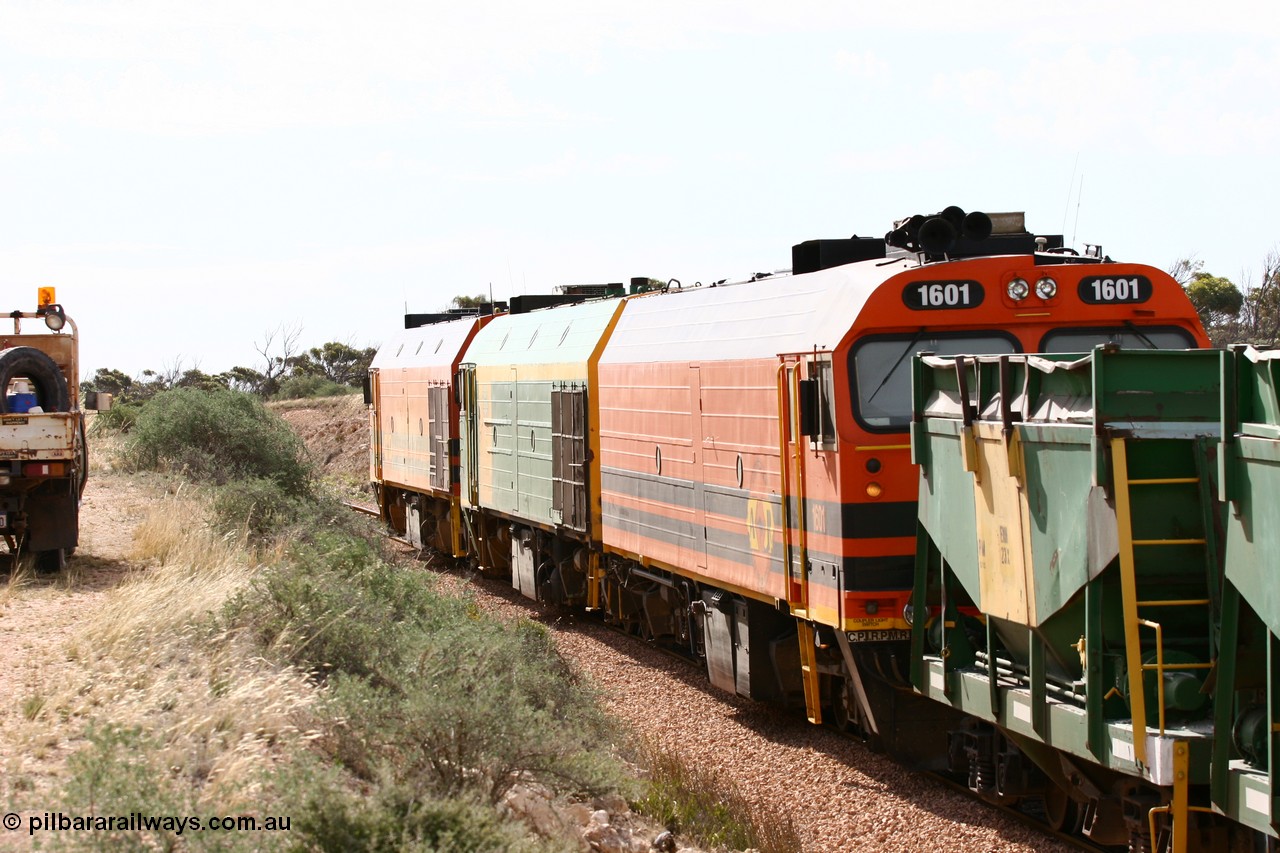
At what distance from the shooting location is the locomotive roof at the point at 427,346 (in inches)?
895

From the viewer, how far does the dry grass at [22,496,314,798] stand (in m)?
7.92

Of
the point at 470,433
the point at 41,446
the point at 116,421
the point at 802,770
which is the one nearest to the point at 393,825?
the point at 802,770

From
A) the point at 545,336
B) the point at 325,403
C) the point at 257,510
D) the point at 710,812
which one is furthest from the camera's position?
the point at 325,403

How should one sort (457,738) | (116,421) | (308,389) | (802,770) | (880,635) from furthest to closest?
(308,389), (116,421), (802,770), (880,635), (457,738)

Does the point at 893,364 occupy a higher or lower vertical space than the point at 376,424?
higher

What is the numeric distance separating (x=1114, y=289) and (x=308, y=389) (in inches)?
2237

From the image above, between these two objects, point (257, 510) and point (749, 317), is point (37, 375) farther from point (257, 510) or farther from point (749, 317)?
point (749, 317)

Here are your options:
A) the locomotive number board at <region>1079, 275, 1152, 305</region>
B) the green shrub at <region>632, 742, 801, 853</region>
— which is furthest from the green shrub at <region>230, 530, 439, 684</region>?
the locomotive number board at <region>1079, 275, 1152, 305</region>

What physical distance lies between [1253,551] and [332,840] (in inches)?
165

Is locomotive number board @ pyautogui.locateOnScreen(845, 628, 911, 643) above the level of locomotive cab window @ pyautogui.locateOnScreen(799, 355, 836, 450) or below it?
below

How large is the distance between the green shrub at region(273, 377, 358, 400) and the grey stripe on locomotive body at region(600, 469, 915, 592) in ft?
159

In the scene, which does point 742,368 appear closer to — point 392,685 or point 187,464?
point 392,685

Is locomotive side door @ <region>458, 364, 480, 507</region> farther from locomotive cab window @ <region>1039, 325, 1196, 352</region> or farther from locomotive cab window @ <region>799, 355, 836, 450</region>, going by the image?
locomotive cab window @ <region>1039, 325, 1196, 352</region>

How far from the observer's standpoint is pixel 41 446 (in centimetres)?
1501
